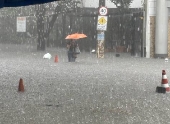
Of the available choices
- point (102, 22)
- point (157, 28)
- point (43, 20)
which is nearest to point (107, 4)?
point (43, 20)

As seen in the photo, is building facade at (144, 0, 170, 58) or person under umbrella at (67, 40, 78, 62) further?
building facade at (144, 0, 170, 58)

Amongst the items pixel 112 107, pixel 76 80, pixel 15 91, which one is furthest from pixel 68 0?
pixel 112 107

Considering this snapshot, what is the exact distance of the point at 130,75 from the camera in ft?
60.5

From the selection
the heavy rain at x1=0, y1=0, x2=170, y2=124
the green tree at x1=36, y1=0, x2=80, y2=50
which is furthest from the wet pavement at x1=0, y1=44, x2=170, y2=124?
the green tree at x1=36, y1=0, x2=80, y2=50

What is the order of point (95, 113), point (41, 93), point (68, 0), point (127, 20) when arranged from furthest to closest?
point (68, 0) → point (127, 20) → point (41, 93) → point (95, 113)

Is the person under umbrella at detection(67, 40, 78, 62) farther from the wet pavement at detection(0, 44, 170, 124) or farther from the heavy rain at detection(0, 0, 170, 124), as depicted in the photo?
the wet pavement at detection(0, 44, 170, 124)

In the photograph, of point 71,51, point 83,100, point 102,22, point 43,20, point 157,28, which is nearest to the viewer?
point 83,100

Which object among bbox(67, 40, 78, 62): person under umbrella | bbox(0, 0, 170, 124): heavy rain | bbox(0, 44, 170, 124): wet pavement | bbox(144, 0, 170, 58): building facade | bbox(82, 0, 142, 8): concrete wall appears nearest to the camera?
bbox(0, 44, 170, 124): wet pavement

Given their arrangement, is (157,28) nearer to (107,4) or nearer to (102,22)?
(102,22)

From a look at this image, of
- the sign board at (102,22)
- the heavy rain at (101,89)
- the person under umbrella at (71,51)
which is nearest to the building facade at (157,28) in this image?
the heavy rain at (101,89)

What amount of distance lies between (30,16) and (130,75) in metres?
34.6

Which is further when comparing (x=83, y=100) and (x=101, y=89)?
(x=101, y=89)

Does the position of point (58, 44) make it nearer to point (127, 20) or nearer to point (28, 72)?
point (127, 20)

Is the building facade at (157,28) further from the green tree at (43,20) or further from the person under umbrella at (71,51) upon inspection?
the green tree at (43,20)
